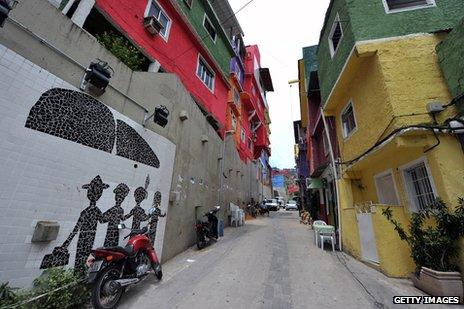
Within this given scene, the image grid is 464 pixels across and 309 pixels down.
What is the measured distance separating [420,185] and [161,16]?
460 inches

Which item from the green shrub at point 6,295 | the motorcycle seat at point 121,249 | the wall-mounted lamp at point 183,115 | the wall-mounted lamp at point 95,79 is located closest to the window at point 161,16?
the wall-mounted lamp at point 183,115

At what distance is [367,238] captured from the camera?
6262 millimetres

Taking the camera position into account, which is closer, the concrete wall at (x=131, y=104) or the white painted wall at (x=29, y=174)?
the white painted wall at (x=29, y=174)

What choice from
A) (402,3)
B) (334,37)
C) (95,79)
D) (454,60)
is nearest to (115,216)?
(95,79)

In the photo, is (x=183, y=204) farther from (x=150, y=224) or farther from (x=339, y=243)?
(x=339, y=243)

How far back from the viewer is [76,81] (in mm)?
4238

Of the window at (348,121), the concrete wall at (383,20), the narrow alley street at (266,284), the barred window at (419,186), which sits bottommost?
the narrow alley street at (266,284)

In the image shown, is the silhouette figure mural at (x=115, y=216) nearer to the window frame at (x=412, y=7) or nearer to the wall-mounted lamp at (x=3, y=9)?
the wall-mounted lamp at (x=3, y=9)

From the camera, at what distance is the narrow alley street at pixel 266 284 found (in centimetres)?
402

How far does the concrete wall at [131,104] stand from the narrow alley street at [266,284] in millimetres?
1494

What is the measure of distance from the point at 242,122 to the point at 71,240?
63.5 ft

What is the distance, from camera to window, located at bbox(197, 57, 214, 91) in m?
12.7

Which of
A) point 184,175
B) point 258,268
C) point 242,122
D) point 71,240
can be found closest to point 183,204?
point 184,175

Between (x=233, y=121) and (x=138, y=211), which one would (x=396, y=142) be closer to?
(x=138, y=211)
